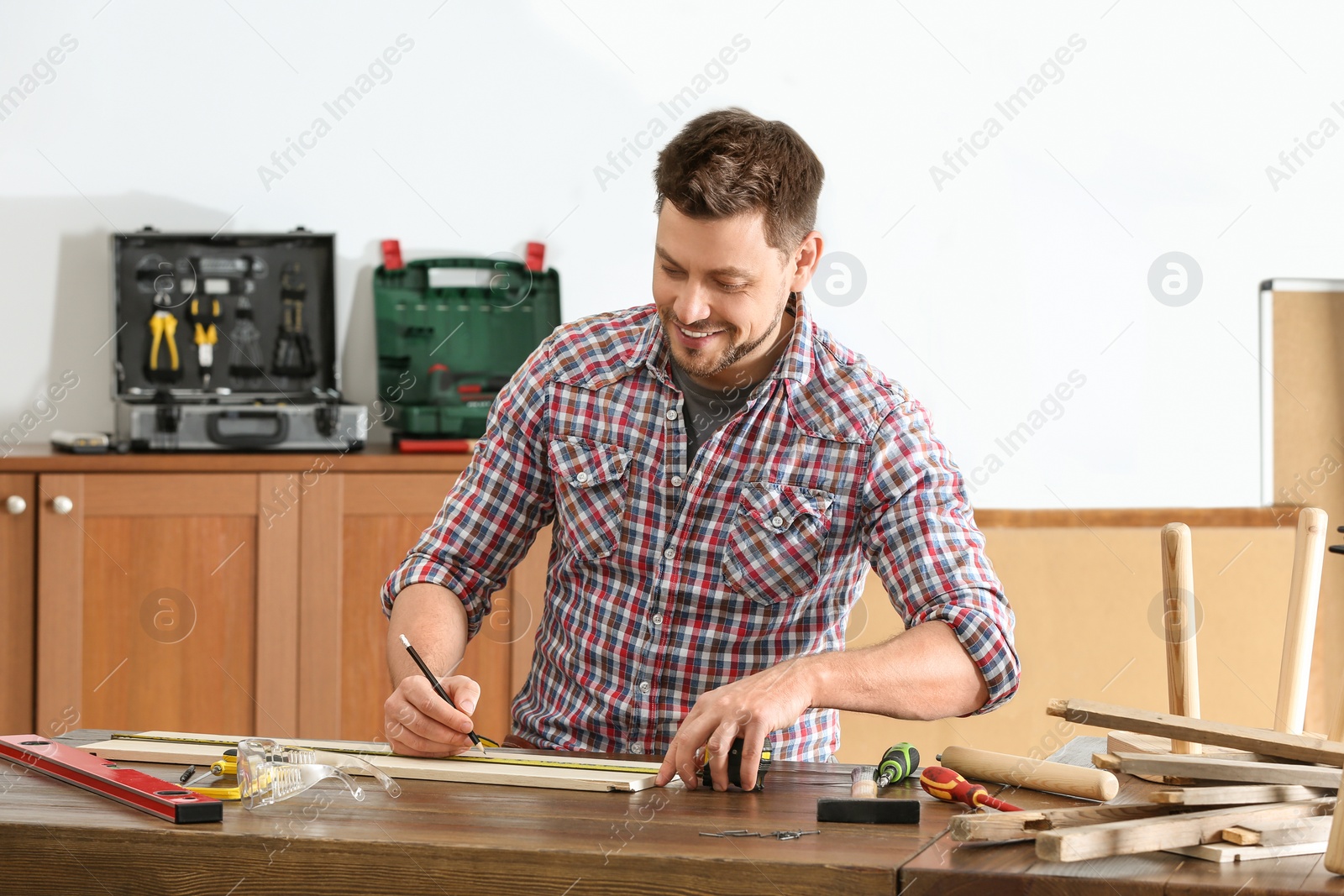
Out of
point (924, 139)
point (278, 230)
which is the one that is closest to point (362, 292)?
point (278, 230)

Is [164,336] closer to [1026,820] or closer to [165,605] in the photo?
[165,605]

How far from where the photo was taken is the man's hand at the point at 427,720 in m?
1.39

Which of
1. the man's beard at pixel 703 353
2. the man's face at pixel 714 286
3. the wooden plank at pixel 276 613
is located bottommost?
the wooden plank at pixel 276 613

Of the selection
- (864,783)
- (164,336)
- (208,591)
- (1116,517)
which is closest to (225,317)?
(164,336)

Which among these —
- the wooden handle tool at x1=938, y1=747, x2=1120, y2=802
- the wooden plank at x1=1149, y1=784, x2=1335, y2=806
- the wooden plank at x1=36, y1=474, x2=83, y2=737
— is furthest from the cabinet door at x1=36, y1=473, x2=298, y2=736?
the wooden plank at x1=1149, y1=784, x2=1335, y2=806

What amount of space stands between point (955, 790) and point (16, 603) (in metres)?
2.44

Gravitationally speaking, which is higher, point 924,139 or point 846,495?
point 924,139

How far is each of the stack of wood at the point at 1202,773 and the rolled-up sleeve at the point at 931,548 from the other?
141 millimetres

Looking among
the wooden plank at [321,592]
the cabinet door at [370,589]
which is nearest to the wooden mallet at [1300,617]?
the cabinet door at [370,589]

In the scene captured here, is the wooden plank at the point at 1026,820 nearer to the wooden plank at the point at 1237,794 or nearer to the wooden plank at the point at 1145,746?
the wooden plank at the point at 1237,794

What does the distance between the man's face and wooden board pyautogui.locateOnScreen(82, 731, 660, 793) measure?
0.55 m

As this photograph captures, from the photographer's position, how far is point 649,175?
10.9 feet

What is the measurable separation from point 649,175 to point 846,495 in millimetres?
1832

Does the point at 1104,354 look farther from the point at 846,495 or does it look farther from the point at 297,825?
the point at 297,825
